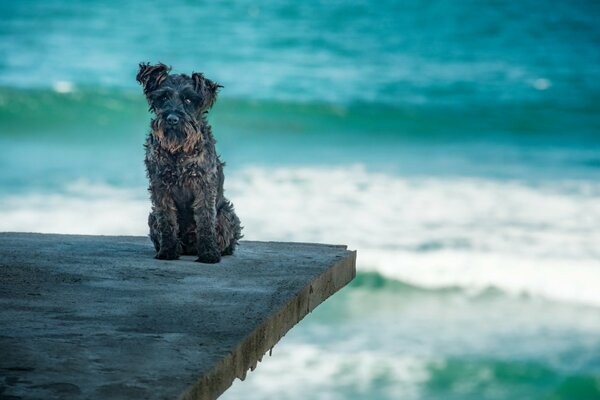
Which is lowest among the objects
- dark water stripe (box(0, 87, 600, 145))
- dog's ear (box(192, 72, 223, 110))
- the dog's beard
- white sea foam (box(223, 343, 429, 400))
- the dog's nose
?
white sea foam (box(223, 343, 429, 400))

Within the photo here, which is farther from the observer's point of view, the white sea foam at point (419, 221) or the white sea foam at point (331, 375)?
the white sea foam at point (419, 221)

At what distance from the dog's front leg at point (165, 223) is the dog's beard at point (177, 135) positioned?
0.92 feet

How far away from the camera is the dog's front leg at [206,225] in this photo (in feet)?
22.1

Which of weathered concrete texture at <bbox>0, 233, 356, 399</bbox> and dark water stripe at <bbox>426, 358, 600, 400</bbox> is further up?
weathered concrete texture at <bbox>0, 233, 356, 399</bbox>

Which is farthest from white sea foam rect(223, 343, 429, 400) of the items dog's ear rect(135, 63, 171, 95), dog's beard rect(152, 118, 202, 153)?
dog's ear rect(135, 63, 171, 95)

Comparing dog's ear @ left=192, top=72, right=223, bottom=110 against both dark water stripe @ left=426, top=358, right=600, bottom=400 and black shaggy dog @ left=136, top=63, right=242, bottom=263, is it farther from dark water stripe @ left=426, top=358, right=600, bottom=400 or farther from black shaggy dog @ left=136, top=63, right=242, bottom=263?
dark water stripe @ left=426, top=358, right=600, bottom=400

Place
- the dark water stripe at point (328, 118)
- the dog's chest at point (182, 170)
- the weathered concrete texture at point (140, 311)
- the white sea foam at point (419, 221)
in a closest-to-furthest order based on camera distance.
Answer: the weathered concrete texture at point (140, 311)
the dog's chest at point (182, 170)
the white sea foam at point (419, 221)
the dark water stripe at point (328, 118)

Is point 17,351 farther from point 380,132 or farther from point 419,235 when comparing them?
point 380,132

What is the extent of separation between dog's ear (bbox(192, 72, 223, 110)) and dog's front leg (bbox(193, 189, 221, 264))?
489 mm

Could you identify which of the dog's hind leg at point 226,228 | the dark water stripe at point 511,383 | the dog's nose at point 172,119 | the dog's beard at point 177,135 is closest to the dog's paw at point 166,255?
the dog's hind leg at point 226,228

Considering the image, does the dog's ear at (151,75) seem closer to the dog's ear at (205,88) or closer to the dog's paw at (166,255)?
the dog's ear at (205,88)

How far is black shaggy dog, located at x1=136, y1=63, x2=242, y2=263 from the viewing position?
6500 millimetres

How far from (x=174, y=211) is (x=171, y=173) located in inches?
8.9

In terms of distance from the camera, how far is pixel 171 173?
6.71 meters
